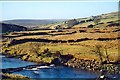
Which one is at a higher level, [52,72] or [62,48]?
[62,48]

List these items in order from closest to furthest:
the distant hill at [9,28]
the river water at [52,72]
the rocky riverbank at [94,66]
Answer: the river water at [52,72] < the rocky riverbank at [94,66] < the distant hill at [9,28]

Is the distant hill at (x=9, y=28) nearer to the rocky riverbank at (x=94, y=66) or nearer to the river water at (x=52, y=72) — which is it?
the river water at (x=52, y=72)

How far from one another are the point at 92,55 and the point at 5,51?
3.42m

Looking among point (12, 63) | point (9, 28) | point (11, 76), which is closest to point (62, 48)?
point (12, 63)

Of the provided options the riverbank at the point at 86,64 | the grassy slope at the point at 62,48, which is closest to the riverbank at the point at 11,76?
the riverbank at the point at 86,64

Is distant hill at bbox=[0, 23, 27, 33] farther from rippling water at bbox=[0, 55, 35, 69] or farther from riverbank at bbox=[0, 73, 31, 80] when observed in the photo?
riverbank at bbox=[0, 73, 31, 80]

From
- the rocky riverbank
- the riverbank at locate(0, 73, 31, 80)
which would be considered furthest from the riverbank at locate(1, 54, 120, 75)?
the riverbank at locate(0, 73, 31, 80)

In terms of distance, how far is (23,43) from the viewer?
12562 mm

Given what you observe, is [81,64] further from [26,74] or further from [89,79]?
[26,74]

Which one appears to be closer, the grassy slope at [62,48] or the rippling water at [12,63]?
the rippling water at [12,63]

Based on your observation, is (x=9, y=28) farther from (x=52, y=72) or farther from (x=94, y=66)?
(x=94, y=66)

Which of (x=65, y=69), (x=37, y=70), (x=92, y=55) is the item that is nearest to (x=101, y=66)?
(x=92, y=55)

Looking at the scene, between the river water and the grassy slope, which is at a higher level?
the grassy slope

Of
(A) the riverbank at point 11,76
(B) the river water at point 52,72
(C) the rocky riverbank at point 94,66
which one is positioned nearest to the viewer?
(A) the riverbank at point 11,76
